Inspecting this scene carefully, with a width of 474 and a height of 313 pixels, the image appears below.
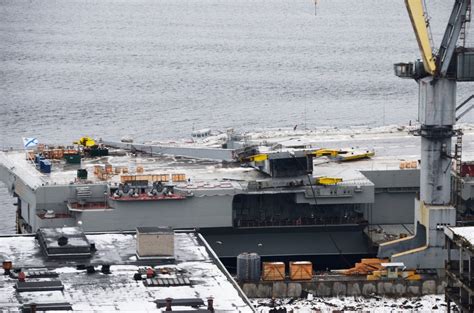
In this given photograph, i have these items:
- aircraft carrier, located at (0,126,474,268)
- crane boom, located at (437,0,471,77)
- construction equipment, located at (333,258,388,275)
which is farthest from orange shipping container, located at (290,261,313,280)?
crane boom, located at (437,0,471,77)

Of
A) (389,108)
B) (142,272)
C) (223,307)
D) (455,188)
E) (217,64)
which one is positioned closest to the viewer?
(223,307)

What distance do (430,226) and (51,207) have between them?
16412mm

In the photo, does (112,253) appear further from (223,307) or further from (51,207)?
(51,207)

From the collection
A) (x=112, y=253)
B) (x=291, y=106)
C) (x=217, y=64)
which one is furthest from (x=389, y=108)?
(x=112, y=253)

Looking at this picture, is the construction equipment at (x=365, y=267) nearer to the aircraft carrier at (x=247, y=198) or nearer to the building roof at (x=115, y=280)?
the aircraft carrier at (x=247, y=198)

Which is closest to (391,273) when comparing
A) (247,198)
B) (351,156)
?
(247,198)

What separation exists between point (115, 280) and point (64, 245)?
12.9 ft

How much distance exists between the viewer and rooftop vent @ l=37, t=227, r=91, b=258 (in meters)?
52.3

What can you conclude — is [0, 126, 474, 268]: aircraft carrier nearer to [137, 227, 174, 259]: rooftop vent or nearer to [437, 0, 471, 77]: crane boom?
[437, 0, 471, 77]: crane boom

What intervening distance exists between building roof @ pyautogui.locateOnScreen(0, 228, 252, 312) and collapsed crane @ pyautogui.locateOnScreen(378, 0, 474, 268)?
1320 cm

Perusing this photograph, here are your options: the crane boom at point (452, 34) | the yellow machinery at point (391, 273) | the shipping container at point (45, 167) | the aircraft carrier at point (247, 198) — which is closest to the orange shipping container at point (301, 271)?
the yellow machinery at point (391, 273)

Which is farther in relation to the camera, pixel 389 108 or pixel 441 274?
pixel 389 108

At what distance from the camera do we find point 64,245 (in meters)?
52.7

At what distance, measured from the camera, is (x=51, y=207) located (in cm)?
6881
